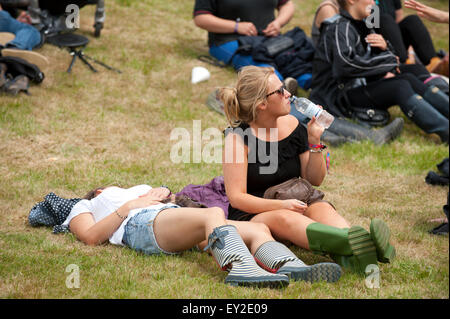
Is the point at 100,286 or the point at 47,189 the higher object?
the point at 100,286

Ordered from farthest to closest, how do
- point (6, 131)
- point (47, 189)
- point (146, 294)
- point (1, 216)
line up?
point (6, 131), point (47, 189), point (1, 216), point (146, 294)

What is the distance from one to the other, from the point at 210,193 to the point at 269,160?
31.5 inches

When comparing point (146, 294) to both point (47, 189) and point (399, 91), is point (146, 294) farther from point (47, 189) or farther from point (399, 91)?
point (399, 91)

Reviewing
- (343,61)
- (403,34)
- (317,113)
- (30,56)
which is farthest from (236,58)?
(317,113)

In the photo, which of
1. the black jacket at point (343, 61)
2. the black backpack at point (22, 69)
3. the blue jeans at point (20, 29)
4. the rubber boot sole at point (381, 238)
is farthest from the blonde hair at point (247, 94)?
the blue jeans at point (20, 29)

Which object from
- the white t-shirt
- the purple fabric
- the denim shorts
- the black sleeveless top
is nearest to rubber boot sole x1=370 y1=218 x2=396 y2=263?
the black sleeveless top

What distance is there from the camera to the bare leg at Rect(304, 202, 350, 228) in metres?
3.67

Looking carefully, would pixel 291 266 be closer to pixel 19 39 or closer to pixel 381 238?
pixel 381 238

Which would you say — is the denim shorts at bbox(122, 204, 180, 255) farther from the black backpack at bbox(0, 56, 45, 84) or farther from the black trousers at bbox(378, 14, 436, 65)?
the black trousers at bbox(378, 14, 436, 65)

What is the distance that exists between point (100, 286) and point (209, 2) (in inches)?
200

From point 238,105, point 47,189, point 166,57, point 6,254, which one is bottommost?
point 166,57

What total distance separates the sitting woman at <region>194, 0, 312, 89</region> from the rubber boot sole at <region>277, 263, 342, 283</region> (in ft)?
14.6

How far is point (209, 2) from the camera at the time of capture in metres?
7.64

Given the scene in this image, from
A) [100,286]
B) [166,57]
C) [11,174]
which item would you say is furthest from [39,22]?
[100,286]
